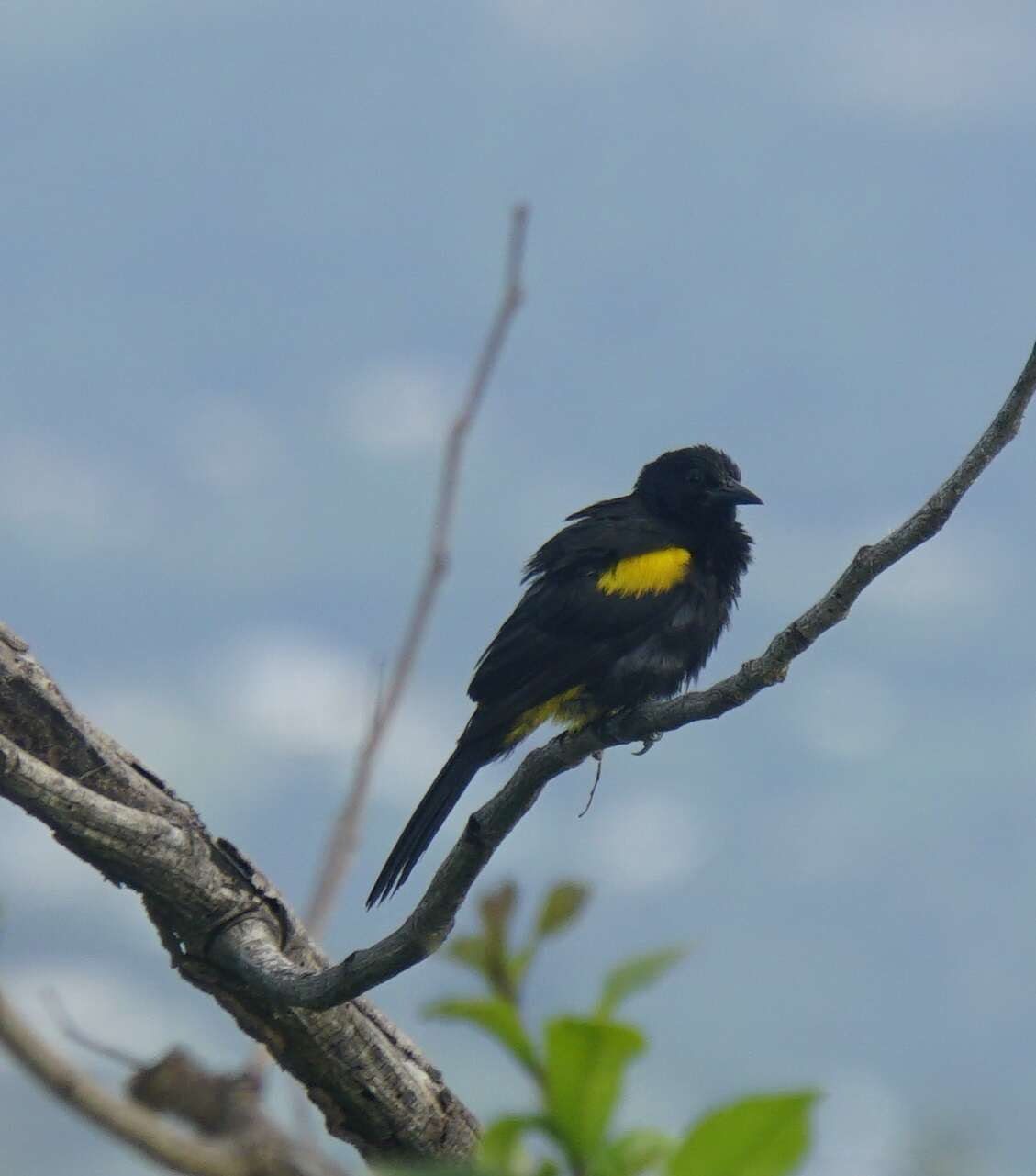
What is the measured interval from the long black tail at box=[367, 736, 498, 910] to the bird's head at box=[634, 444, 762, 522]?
1672 millimetres

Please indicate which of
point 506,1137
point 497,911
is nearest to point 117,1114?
point 506,1137

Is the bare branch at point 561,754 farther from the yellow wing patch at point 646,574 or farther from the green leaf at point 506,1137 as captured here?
the green leaf at point 506,1137

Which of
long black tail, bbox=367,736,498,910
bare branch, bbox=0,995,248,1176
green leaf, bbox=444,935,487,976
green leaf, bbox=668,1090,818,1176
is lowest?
bare branch, bbox=0,995,248,1176

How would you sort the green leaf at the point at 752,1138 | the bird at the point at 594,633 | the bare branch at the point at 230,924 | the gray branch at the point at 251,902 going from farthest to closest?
the bird at the point at 594,633, the bare branch at the point at 230,924, the gray branch at the point at 251,902, the green leaf at the point at 752,1138

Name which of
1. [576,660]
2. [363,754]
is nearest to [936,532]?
[363,754]

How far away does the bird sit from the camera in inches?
218

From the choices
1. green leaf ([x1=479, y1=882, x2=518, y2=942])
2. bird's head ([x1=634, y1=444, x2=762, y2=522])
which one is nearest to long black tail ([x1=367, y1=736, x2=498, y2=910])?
bird's head ([x1=634, y1=444, x2=762, y2=522])

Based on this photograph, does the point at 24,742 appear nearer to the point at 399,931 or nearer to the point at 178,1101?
the point at 399,931

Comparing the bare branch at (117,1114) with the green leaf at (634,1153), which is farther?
the green leaf at (634,1153)

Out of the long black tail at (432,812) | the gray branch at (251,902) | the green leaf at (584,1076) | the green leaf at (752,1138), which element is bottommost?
the green leaf at (752,1138)

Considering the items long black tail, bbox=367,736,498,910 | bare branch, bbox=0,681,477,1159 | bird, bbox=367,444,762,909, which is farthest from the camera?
bird, bbox=367,444,762,909

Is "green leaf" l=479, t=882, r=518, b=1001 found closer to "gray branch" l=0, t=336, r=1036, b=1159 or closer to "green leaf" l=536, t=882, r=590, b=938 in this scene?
"green leaf" l=536, t=882, r=590, b=938

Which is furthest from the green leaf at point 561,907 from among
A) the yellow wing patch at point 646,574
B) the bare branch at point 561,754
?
the yellow wing patch at point 646,574

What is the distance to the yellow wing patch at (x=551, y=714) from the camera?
5641mm
